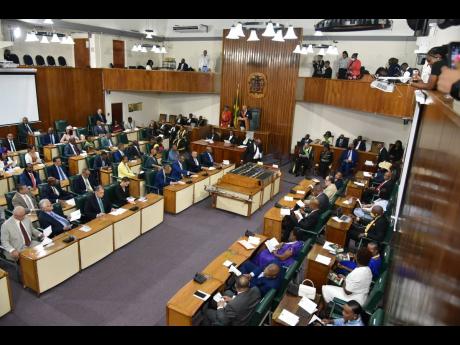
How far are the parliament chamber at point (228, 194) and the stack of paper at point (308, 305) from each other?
32mm

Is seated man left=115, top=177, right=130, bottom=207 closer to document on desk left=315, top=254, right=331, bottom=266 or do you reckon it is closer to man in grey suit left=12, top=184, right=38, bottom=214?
man in grey suit left=12, top=184, right=38, bottom=214

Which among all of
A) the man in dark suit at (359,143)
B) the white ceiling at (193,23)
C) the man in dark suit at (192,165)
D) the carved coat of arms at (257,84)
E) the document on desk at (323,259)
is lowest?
the document on desk at (323,259)

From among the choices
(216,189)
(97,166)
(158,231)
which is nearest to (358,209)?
(216,189)

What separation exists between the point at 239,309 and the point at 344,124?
36.3ft

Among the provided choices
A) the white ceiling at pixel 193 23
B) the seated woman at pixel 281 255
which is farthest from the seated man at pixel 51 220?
the white ceiling at pixel 193 23

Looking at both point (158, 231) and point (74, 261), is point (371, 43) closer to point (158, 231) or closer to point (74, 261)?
point (158, 231)

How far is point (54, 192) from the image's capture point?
25.0 ft

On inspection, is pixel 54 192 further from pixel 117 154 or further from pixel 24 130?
pixel 24 130

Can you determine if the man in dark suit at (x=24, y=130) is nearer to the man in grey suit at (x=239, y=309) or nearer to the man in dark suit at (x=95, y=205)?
the man in dark suit at (x=95, y=205)

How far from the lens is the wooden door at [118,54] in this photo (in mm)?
16094

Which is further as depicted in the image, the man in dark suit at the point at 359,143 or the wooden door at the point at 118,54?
the wooden door at the point at 118,54

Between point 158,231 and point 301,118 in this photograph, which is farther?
point 301,118

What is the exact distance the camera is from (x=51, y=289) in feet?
18.4
